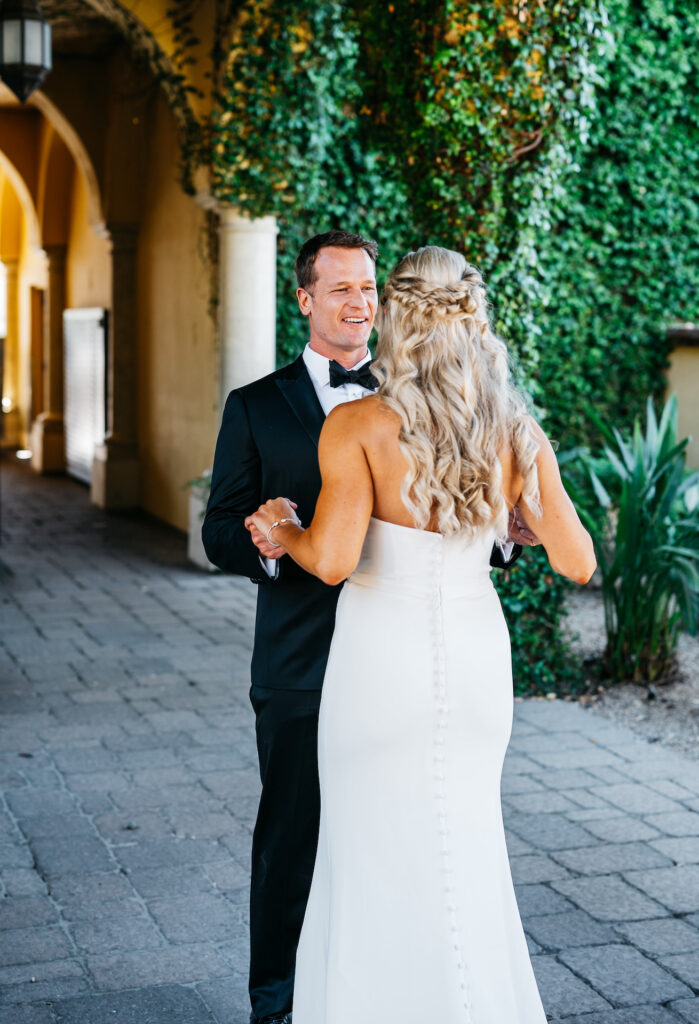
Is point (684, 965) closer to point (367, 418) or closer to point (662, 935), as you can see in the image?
point (662, 935)

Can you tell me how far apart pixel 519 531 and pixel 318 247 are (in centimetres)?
79

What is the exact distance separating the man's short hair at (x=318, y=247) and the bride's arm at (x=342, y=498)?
518mm

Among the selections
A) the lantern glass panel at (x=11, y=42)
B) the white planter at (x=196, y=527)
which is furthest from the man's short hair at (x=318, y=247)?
the white planter at (x=196, y=527)

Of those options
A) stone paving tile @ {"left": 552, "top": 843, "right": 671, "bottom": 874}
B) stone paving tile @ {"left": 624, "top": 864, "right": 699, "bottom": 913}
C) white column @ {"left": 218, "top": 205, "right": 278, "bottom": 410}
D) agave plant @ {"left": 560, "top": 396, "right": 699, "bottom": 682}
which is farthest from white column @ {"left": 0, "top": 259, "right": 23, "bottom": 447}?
stone paving tile @ {"left": 624, "top": 864, "right": 699, "bottom": 913}

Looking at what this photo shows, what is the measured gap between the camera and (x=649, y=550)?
6.11 metres

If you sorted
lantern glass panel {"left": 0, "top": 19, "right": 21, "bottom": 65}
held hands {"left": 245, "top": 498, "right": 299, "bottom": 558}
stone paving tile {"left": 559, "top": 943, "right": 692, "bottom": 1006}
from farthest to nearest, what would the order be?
1. lantern glass panel {"left": 0, "top": 19, "right": 21, "bottom": 65}
2. stone paving tile {"left": 559, "top": 943, "right": 692, "bottom": 1006}
3. held hands {"left": 245, "top": 498, "right": 299, "bottom": 558}

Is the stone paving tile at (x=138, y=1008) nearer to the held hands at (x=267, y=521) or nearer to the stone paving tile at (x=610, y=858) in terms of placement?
the held hands at (x=267, y=521)

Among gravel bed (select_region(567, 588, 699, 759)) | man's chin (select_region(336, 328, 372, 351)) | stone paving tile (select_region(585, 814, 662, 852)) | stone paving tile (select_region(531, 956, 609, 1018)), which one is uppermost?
man's chin (select_region(336, 328, 372, 351))

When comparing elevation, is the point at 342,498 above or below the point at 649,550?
above

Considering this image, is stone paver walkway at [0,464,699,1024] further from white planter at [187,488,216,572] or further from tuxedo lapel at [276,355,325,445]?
white planter at [187,488,216,572]

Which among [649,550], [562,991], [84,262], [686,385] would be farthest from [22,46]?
[84,262]

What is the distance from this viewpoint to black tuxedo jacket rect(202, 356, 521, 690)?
2789 millimetres

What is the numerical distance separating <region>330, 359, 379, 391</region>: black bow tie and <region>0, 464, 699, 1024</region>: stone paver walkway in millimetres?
1634

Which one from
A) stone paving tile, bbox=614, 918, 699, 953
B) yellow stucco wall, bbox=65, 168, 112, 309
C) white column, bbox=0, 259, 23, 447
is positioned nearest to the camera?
stone paving tile, bbox=614, 918, 699, 953
